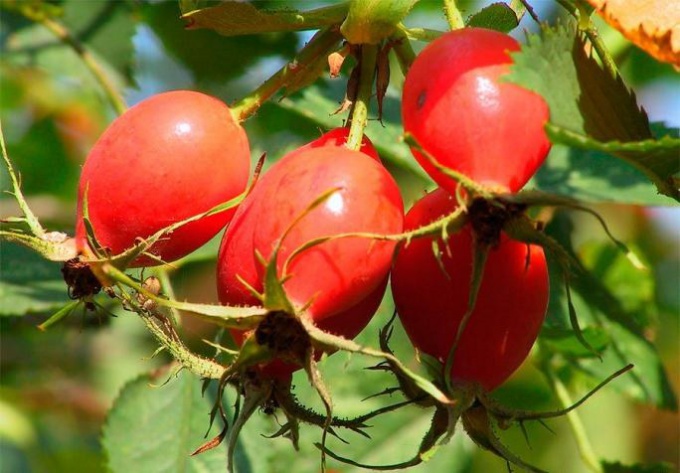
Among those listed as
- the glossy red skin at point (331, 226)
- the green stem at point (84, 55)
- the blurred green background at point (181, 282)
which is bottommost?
the blurred green background at point (181, 282)

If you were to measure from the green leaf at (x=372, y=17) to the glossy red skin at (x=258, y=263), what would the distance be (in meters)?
0.17

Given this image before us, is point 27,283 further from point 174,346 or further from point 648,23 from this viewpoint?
point 648,23

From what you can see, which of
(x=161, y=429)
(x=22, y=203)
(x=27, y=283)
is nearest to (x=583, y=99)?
(x=22, y=203)

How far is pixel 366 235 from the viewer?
3.79ft

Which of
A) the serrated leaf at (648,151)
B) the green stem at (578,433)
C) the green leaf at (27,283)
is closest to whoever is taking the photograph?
the serrated leaf at (648,151)

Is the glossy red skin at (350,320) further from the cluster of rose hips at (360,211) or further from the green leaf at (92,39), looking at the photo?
the green leaf at (92,39)

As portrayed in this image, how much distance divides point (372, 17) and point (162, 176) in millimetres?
344

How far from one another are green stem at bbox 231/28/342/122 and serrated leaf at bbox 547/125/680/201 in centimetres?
46

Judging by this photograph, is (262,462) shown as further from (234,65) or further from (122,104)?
(234,65)

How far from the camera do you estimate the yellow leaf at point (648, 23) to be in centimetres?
125

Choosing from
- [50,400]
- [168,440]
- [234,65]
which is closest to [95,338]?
[50,400]

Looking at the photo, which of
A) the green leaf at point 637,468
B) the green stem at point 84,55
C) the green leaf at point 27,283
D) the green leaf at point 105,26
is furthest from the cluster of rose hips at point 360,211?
the green leaf at point 105,26

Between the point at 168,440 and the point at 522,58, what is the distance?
1024 mm

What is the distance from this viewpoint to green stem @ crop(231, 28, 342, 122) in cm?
144
